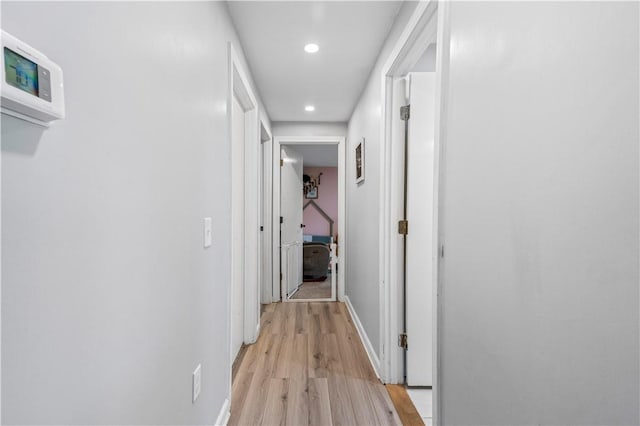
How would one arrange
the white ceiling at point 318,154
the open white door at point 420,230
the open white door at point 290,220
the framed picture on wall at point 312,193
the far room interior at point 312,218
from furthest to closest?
the framed picture on wall at point 312,193, the white ceiling at point 318,154, the far room interior at point 312,218, the open white door at point 290,220, the open white door at point 420,230

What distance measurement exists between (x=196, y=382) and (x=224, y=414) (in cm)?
54

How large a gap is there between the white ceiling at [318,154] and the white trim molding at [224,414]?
3695 millimetres

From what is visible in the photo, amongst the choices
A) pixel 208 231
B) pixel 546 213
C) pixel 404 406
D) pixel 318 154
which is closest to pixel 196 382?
pixel 208 231

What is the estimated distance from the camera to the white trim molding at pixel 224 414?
5.26 feet

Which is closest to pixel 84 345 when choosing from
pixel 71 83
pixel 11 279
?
pixel 11 279

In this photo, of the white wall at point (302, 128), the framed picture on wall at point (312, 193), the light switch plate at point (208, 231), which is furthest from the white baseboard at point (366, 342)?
the framed picture on wall at point (312, 193)

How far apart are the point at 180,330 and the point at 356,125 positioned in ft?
8.76

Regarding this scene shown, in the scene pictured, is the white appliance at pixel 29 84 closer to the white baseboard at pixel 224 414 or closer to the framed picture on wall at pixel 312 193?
the white baseboard at pixel 224 414

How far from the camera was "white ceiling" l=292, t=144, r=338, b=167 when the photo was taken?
17.3 feet

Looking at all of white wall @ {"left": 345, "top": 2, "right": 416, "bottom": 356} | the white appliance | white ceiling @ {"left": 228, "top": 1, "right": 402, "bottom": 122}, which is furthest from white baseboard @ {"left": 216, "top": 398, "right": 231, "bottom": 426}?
white ceiling @ {"left": 228, "top": 1, "right": 402, "bottom": 122}

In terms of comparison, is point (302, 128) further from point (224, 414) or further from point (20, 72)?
point (20, 72)

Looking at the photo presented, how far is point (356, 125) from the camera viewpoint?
3262 millimetres

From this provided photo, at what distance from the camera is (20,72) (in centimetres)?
44

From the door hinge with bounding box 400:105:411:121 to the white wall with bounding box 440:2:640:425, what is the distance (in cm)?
93
